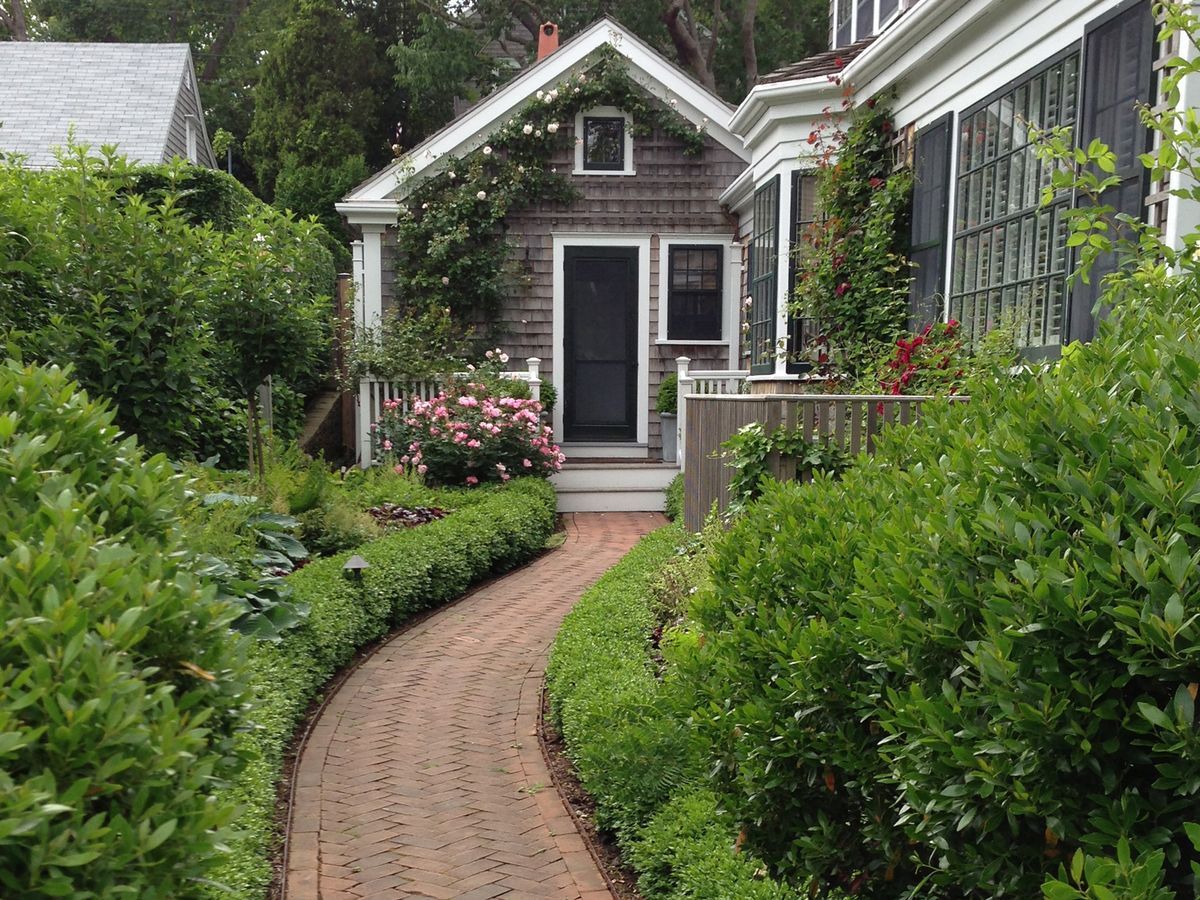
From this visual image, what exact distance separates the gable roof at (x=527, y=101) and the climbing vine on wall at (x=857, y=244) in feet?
13.6

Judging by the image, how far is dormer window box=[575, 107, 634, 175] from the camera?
43.8ft

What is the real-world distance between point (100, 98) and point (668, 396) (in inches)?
544

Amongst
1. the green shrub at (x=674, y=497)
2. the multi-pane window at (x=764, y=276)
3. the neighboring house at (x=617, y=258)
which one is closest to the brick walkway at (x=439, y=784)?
the green shrub at (x=674, y=497)

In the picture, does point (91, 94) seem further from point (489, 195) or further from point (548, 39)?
point (489, 195)

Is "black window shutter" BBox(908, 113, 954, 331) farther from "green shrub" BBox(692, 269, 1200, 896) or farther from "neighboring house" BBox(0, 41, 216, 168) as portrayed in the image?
"neighboring house" BBox(0, 41, 216, 168)

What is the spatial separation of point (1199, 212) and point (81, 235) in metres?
6.21

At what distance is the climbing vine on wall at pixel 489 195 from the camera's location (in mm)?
12930

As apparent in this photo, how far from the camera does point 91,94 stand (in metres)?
19.9

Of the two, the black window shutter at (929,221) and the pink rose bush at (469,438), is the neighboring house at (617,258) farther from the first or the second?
the black window shutter at (929,221)

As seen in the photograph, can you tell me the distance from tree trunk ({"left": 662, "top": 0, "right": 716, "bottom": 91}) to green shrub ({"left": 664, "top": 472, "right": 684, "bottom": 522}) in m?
14.8

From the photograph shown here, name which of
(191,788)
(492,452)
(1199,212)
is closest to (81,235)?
(492,452)

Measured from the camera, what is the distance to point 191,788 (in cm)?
157

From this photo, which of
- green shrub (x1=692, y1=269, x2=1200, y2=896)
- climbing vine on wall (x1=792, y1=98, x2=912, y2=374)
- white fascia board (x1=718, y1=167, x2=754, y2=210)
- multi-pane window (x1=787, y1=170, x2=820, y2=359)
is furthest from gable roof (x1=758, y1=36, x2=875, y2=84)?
green shrub (x1=692, y1=269, x2=1200, y2=896)

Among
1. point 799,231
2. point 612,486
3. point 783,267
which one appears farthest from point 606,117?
point 612,486
